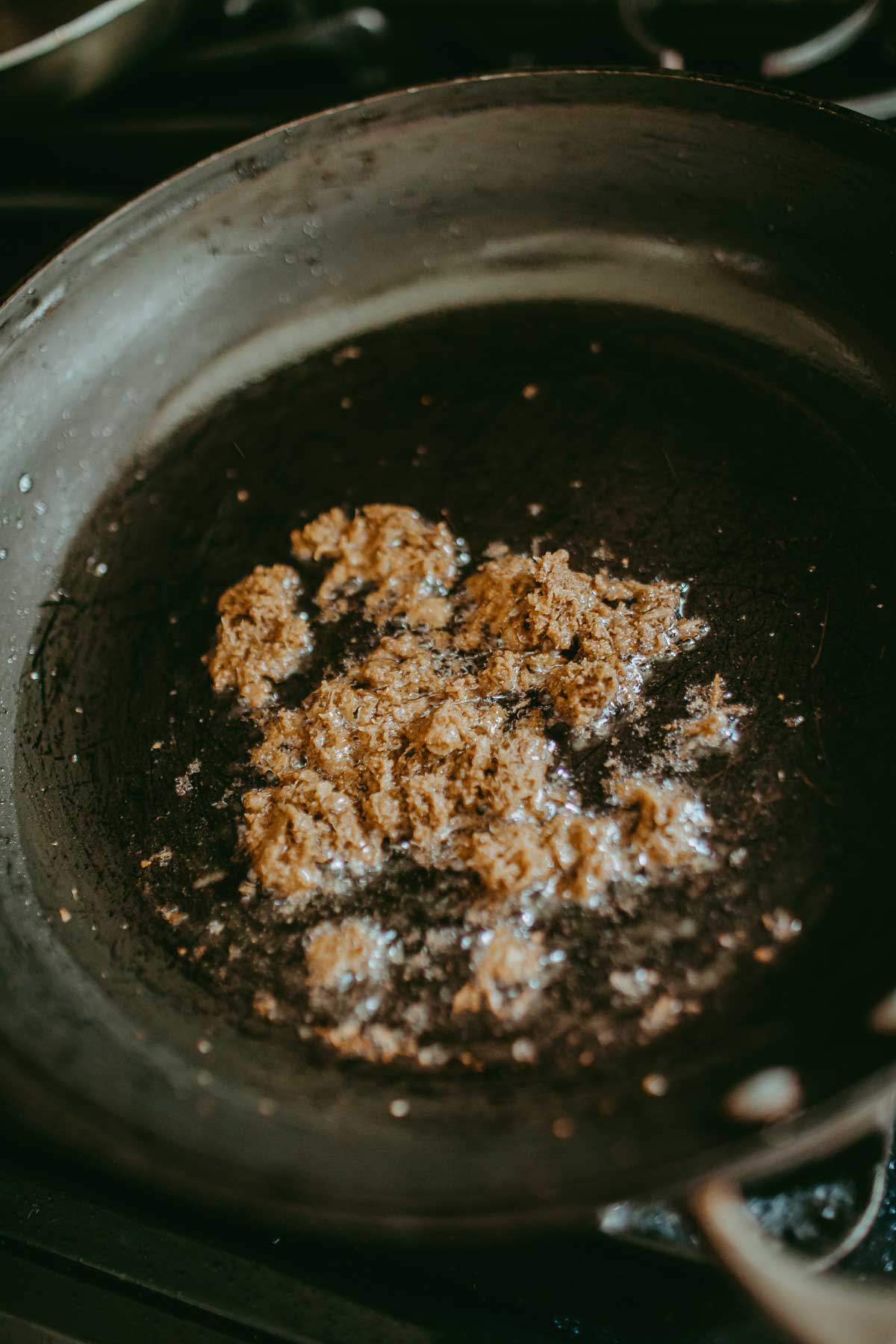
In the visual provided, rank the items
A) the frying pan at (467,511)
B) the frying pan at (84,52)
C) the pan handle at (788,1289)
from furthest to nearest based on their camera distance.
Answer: the frying pan at (84,52)
the frying pan at (467,511)
the pan handle at (788,1289)

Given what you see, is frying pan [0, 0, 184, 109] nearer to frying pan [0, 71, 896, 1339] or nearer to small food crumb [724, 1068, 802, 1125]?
frying pan [0, 71, 896, 1339]

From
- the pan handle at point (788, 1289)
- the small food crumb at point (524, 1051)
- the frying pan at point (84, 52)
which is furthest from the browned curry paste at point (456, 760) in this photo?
the frying pan at point (84, 52)

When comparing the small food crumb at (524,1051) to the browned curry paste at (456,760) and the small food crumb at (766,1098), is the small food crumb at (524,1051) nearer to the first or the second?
the browned curry paste at (456,760)

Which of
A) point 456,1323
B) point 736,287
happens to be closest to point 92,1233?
point 456,1323

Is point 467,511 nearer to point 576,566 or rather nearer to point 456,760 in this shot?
point 576,566

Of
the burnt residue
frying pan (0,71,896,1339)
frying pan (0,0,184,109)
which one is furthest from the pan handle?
frying pan (0,0,184,109)

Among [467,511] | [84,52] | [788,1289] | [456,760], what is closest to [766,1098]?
[788,1289]
